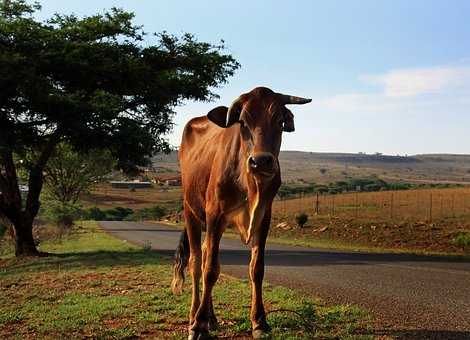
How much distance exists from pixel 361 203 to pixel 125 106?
85.1 ft

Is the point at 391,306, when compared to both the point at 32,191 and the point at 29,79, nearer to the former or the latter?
the point at 29,79

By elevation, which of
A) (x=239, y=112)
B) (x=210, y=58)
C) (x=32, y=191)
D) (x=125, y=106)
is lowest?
(x=32, y=191)

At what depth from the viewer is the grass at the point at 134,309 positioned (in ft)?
22.3

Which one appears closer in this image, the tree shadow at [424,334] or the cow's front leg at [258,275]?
the cow's front leg at [258,275]

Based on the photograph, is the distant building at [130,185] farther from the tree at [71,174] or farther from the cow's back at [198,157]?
the cow's back at [198,157]

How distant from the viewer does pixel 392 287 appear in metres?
10.2

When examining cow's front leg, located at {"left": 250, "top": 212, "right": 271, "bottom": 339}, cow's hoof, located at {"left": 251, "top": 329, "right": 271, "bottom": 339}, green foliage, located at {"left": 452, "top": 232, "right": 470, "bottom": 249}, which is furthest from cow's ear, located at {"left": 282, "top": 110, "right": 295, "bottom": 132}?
green foliage, located at {"left": 452, "top": 232, "right": 470, "bottom": 249}

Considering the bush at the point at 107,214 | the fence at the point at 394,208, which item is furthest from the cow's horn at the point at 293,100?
the bush at the point at 107,214

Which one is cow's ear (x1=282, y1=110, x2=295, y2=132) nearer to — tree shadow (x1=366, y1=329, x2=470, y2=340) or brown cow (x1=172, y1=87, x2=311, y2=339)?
brown cow (x1=172, y1=87, x2=311, y2=339)

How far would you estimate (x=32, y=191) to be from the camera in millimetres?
19984

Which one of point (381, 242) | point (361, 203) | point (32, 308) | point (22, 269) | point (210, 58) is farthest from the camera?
point (361, 203)

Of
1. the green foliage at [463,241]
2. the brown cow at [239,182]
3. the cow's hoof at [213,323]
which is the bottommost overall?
the green foliage at [463,241]

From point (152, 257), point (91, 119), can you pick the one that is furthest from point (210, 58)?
point (152, 257)

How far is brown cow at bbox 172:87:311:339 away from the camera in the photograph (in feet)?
17.7
